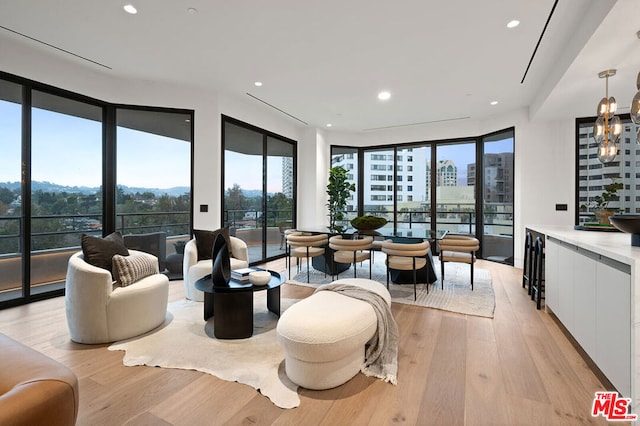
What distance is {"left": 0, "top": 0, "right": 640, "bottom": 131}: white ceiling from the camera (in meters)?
2.72

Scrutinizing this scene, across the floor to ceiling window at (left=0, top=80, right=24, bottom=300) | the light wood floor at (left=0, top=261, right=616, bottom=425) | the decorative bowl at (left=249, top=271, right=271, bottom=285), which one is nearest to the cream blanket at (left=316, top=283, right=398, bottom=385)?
the light wood floor at (left=0, top=261, right=616, bottom=425)

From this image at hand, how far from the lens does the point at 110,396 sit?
5.97ft

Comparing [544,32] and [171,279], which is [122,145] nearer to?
[171,279]

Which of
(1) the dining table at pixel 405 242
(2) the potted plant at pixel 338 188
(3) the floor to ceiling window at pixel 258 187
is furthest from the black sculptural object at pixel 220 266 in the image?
(2) the potted plant at pixel 338 188

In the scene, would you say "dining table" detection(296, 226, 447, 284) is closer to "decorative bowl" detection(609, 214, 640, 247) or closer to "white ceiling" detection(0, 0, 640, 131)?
"decorative bowl" detection(609, 214, 640, 247)

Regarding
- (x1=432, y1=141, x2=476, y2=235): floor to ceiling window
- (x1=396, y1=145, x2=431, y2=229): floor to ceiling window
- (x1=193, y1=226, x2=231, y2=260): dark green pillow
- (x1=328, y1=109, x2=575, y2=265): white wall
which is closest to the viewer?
(x1=193, y1=226, x2=231, y2=260): dark green pillow

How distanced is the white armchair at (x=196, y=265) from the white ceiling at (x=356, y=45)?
2.39 m

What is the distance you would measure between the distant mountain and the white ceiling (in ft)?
5.20

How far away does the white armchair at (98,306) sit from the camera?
2.45m

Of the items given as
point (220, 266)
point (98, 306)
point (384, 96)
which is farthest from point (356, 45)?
point (98, 306)

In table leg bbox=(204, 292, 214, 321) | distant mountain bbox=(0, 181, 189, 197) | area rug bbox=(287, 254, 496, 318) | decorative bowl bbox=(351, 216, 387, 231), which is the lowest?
area rug bbox=(287, 254, 496, 318)

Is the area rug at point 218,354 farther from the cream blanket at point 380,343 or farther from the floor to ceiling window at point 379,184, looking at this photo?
the floor to ceiling window at point 379,184

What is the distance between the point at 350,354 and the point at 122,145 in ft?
14.4

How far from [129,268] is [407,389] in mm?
2509
